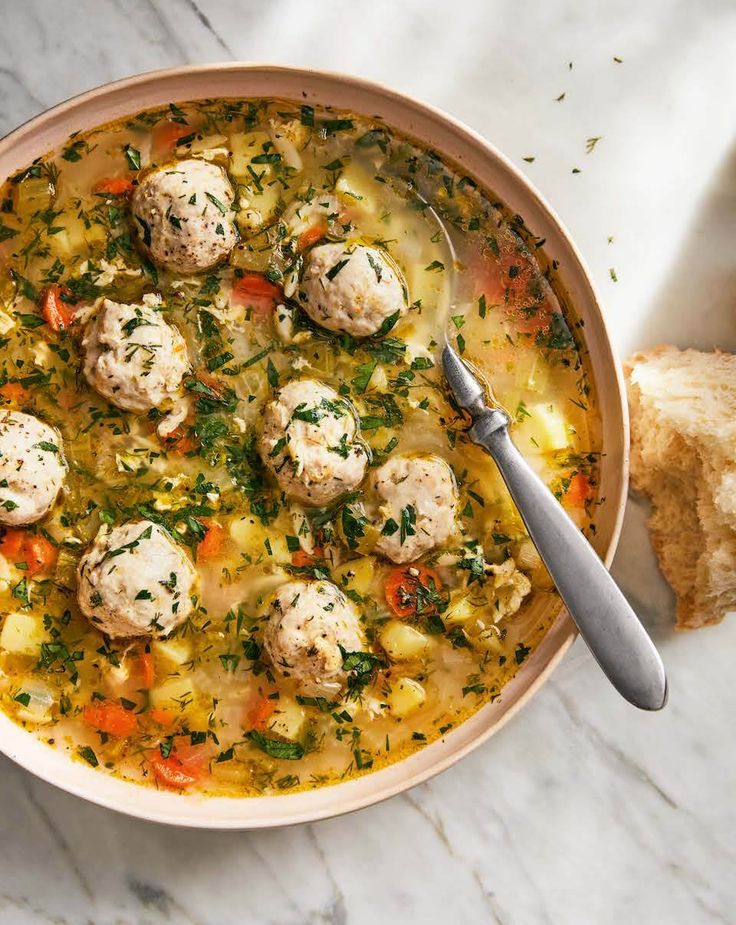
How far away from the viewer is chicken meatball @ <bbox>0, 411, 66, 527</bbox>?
310cm

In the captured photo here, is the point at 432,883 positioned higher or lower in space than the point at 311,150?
lower

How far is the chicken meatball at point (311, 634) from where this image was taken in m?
3.10

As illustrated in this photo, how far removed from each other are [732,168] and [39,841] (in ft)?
12.2

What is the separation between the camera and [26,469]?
3.11 meters

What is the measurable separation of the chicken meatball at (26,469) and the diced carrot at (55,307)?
33 centimetres

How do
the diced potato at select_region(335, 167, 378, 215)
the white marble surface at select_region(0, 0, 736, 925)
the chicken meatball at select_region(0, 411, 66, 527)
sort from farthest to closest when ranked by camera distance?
the white marble surface at select_region(0, 0, 736, 925) → the diced potato at select_region(335, 167, 378, 215) → the chicken meatball at select_region(0, 411, 66, 527)

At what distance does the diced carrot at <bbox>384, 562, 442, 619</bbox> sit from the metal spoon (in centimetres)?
42

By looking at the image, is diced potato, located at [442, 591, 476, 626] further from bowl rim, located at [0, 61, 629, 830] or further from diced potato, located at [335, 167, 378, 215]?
diced potato, located at [335, 167, 378, 215]

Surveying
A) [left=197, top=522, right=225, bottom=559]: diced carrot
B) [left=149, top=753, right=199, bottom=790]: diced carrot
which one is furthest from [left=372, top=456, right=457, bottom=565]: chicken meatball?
[left=149, top=753, right=199, bottom=790]: diced carrot

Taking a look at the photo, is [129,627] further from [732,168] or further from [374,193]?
[732,168]

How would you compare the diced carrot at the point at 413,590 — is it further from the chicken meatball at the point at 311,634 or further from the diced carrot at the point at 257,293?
the diced carrot at the point at 257,293

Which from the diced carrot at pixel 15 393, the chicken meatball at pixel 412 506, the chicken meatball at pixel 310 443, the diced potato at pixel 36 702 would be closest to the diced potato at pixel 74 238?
the diced carrot at pixel 15 393

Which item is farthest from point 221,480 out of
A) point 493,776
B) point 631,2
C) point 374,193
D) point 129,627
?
point 631,2

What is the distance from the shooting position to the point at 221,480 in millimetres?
3303
